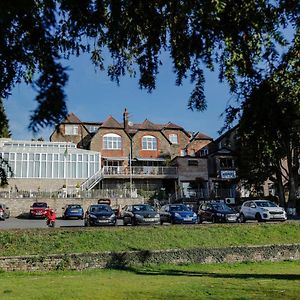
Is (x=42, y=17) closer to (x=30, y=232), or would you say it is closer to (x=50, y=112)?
(x=50, y=112)

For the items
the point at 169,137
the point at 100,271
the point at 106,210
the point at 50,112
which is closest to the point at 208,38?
the point at 50,112

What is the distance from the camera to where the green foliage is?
2.65m

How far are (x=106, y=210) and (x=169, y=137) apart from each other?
43.2m

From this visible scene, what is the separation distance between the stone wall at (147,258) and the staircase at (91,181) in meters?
36.6

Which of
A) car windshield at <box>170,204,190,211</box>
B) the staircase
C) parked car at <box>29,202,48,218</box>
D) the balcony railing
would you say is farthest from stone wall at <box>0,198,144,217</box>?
car windshield at <box>170,204,190,211</box>

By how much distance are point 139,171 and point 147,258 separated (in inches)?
1593

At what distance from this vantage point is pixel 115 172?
197 feet

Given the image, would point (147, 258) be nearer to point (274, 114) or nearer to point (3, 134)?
point (274, 114)

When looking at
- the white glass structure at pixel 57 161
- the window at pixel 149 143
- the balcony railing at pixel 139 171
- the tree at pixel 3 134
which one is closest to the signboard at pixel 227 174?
the balcony railing at pixel 139 171

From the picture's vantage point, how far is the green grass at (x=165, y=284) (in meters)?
12.1

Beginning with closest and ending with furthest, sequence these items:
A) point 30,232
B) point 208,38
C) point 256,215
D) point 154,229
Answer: point 208,38 → point 30,232 → point 154,229 → point 256,215

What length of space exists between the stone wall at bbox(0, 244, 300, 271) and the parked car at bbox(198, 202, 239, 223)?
9280 mm

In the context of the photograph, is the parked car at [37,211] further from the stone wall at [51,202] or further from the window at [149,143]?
Answer: the window at [149,143]

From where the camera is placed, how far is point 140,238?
2231cm
